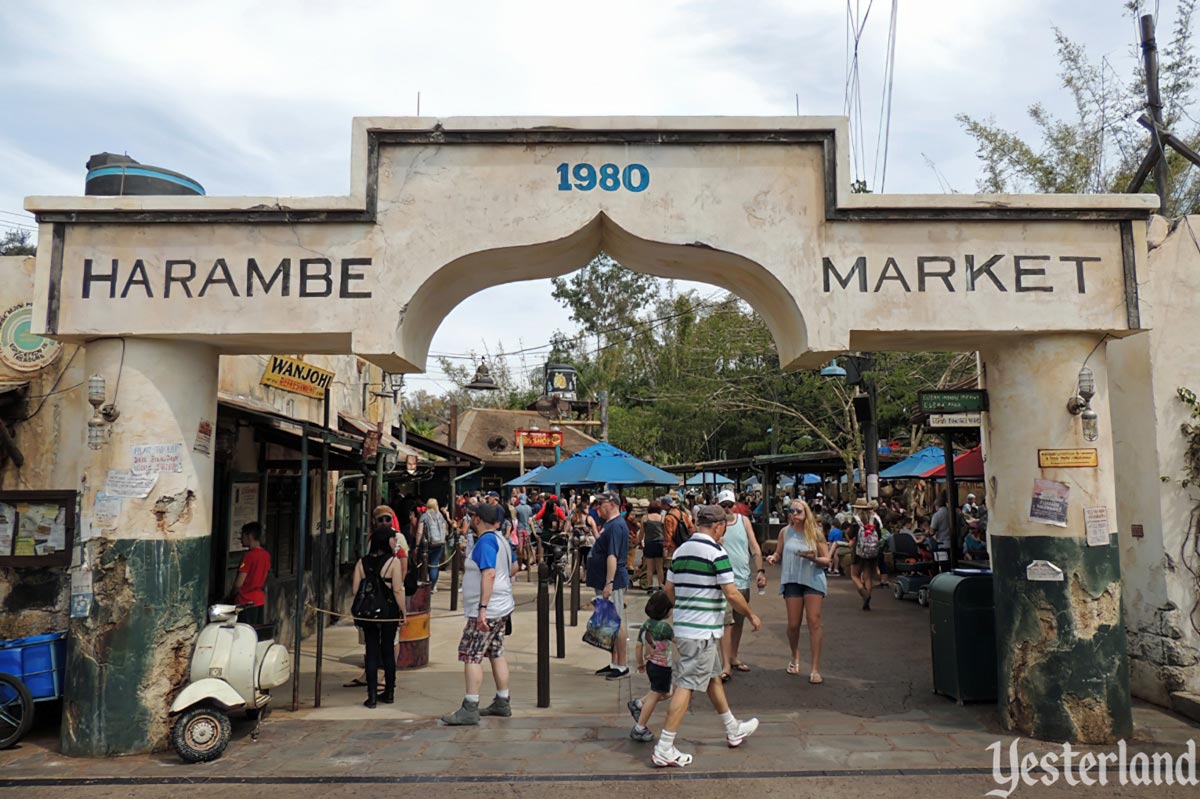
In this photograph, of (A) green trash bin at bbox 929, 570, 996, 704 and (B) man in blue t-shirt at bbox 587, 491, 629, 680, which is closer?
(A) green trash bin at bbox 929, 570, 996, 704

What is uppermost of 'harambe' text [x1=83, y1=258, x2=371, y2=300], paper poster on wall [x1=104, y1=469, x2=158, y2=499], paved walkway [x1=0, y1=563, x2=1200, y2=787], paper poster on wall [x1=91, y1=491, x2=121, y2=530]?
'harambe' text [x1=83, y1=258, x2=371, y2=300]

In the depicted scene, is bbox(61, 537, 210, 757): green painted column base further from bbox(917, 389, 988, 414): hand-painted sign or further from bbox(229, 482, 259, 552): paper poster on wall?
bbox(917, 389, 988, 414): hand-painted sign

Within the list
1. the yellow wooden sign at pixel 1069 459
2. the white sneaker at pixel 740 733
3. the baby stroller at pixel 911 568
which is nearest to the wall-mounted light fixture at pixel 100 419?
the white sneaker at pixel 740 733

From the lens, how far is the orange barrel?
927 cm

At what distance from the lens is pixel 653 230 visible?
710 cm

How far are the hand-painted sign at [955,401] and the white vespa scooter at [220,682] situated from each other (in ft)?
20.3

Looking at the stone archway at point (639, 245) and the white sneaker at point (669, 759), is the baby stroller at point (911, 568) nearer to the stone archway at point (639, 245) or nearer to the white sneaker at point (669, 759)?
the stone archway at point (639, 245)

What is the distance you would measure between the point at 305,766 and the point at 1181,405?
26.0ft

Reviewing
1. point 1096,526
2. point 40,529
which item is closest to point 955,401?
point 1096,526

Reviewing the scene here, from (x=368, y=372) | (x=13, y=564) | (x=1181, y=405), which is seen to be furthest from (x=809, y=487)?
(x=13, y=564)

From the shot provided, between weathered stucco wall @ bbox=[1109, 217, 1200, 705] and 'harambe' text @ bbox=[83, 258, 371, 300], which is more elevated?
'harambe' text @ bbox=[83, 258, 371, 300]

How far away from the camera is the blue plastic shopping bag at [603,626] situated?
8.62 m

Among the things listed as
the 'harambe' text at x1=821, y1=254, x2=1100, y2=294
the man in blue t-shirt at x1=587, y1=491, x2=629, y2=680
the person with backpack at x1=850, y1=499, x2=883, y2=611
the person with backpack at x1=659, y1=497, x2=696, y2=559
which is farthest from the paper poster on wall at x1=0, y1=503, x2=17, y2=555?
the person with backpack at x1=850, y1=499, x2=883, y2=611

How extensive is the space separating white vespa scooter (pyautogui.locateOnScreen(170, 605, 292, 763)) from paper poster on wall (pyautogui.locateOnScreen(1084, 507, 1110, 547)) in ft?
22.1
